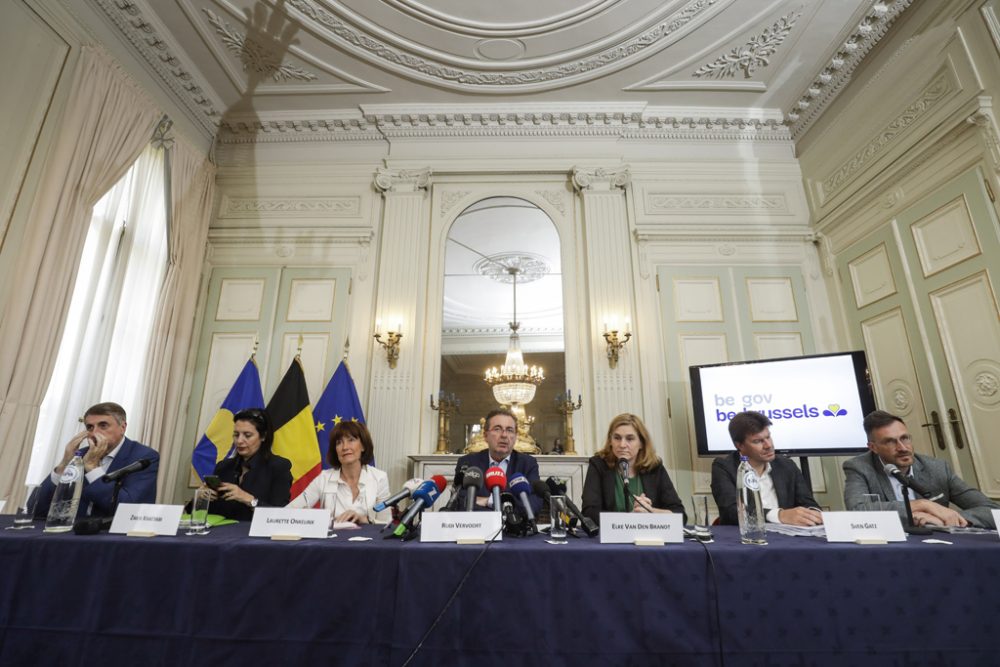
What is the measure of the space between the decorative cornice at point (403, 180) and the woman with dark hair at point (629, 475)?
304cm

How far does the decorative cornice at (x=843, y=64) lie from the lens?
3.49m

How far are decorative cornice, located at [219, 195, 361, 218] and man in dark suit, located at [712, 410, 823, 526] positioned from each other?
3713mm

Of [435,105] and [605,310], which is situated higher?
[435,105]

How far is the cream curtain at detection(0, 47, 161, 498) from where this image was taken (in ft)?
8.95

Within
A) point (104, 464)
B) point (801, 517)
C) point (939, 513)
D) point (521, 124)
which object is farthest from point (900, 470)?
point (521, 124)

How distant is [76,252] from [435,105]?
3.04 m

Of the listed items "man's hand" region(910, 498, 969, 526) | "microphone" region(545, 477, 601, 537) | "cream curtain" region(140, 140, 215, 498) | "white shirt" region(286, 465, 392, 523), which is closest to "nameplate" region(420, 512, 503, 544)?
"microphone" region(545, 477, 601, 537)

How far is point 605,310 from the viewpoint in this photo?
4.14m

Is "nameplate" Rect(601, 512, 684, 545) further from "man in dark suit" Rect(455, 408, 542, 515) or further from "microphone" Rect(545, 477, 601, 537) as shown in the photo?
"man in dark suit" Rect(455, 408, 542, 515)

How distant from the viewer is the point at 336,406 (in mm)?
3791

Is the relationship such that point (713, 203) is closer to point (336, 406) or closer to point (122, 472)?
point (336, 406)

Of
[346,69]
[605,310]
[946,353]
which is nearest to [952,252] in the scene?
[946,353]

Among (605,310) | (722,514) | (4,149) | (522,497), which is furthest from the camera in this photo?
(605,310)

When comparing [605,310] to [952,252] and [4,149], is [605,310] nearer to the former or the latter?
[952,252]
